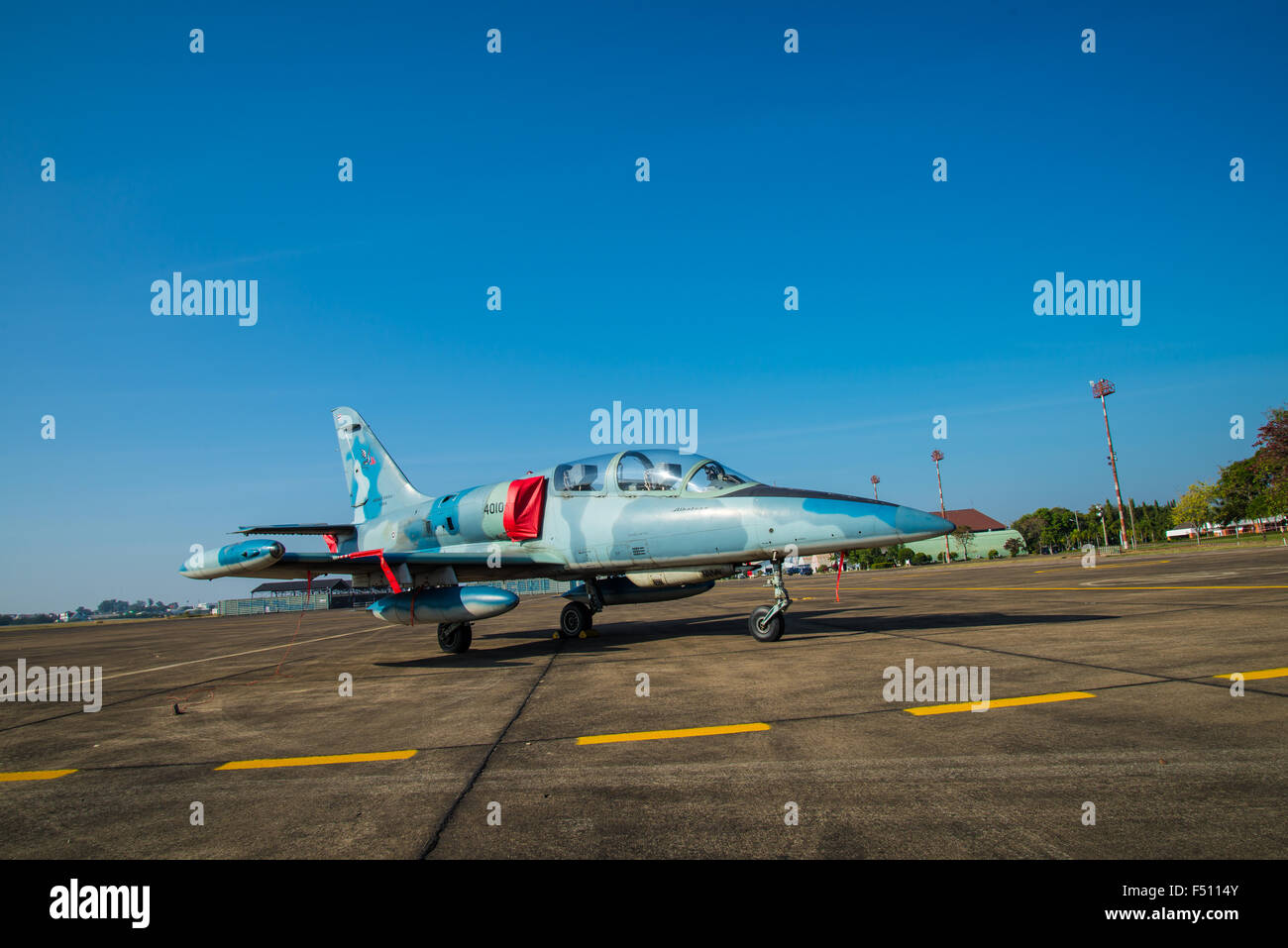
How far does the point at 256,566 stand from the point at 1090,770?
34.6 feet

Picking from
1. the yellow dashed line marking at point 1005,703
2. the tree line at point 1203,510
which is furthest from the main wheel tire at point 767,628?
the tree line at point 1203,510

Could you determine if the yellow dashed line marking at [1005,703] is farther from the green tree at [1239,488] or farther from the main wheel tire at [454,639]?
the green tree at [1239,488]

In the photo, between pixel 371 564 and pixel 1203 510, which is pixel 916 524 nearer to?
pixel 371 564

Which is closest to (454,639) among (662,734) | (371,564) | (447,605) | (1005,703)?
(447,605)

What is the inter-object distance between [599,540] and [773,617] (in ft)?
11.3

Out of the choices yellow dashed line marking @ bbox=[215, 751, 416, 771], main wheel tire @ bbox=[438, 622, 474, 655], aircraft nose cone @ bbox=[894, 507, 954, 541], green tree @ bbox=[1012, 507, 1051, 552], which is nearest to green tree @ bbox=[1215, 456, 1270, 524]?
green tree @ bbox=[1012, 507, 1051, 552]

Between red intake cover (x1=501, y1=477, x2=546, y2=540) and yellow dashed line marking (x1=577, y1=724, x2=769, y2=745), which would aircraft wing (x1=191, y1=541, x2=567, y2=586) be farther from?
yellow dashed line marking (x1=577, y1=724, x2=769, y2=745)

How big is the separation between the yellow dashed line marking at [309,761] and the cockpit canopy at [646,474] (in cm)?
709

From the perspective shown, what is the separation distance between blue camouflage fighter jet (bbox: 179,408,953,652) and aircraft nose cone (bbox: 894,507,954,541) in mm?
19

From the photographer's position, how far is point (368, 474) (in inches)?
720

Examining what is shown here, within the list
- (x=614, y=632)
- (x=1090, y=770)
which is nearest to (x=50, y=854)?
(x=1090, y=770)

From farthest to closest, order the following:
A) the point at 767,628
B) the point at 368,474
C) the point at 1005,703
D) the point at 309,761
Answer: the point at 368,474 < the point at 767,628 < the point at 1005,703 < the point at 309,761

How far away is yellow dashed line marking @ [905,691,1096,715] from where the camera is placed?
569cm

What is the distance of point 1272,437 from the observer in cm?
5466
